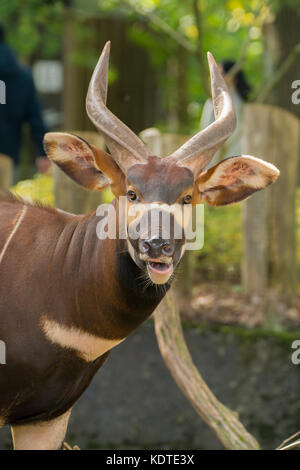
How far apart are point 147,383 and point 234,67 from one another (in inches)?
133

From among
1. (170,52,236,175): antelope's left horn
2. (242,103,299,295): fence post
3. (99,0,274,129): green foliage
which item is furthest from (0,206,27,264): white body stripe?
(99,0,274,129): green foliage

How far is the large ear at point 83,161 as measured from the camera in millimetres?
3842

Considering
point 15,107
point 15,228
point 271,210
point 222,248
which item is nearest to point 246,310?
point 271,210

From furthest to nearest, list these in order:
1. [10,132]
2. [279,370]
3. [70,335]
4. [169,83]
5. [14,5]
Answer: [169,83] < [14,5] < [10,132] < [279,370] < [70,335]

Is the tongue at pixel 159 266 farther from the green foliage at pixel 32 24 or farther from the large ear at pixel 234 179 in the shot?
the green foliage at pixel 32 24

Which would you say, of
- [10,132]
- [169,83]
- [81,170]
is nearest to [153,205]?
[81,170]

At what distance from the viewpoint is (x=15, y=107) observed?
790 centimetres

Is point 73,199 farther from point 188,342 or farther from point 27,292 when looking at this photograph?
point 27,292

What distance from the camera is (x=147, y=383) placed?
6840mm

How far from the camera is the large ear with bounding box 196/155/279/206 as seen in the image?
3.92 metres

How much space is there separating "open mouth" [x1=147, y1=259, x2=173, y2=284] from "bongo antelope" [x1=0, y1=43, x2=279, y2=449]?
0.38ft

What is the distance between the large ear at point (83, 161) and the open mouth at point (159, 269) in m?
0.57

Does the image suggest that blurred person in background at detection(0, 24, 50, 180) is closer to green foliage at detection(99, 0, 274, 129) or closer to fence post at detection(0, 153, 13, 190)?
fence post at detection(0, 153, 13, 190)

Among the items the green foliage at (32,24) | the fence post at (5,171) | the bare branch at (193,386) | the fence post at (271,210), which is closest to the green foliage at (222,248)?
the fence post at (271,210)
